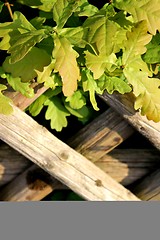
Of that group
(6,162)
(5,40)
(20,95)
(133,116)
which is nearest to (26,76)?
(5,40)

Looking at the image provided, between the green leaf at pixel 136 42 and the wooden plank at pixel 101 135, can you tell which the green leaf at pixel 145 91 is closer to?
the green leaf at pixel 136 42

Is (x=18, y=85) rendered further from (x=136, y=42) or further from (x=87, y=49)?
(x=136, y=42)

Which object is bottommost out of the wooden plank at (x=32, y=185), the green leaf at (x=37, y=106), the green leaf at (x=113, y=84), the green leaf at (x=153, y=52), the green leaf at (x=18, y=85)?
the wooden plank at (x=32, y=185)

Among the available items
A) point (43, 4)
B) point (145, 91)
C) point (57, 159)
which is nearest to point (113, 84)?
point (145, 91)

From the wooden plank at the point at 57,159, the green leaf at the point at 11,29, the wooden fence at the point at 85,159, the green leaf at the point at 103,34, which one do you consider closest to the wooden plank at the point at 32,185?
the wooden fence at the point at 85,159

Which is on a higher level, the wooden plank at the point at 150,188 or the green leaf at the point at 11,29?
the green leaf at the point at 11,29

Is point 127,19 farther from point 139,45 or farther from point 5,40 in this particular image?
point 5,40

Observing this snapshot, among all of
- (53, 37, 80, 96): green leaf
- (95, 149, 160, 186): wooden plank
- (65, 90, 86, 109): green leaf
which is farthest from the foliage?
(95, 149, 160, 186): wooden plank

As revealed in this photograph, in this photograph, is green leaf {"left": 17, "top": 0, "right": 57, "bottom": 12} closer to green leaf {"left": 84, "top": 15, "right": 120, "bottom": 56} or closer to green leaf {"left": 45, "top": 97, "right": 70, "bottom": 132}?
green leaf {"left": 84, "top": 15, "right": 120, "bottom": 56}
